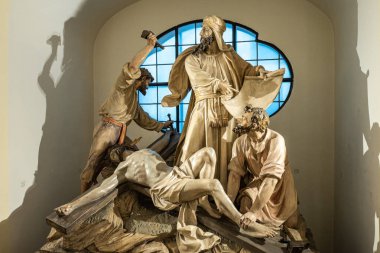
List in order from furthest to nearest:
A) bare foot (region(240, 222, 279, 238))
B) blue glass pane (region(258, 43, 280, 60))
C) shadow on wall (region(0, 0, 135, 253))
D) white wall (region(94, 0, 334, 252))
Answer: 1. blue glass pane (region(258, 43, 280, 60))
2. white wall (region(94, 0, 334, 252))
3. shadow on wall (region(0, 0, 135, 253))
4. bare foot (region(240, 222, 279, 238))

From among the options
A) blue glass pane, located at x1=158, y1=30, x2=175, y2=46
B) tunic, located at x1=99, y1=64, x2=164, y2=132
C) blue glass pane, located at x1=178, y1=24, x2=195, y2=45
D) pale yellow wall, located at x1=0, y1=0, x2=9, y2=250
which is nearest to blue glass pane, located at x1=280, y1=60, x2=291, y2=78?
blue glass pane, located at x1=178, y1=24, x2=195, y2=45

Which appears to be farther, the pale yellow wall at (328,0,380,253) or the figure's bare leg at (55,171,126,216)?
the pale yellow wall at (328,0,380,253)

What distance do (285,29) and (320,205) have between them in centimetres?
244

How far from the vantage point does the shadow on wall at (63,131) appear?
22.9ft

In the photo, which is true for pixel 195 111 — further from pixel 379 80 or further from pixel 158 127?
pixel 379 80

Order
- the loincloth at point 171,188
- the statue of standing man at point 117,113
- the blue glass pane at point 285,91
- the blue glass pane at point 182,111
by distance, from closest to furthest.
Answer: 1. the loincloth at point 171,188
2. the statue of standing man at point 117,113
3. the blue glass pane at point 285,91
4. the blue glass pane at point 182,111

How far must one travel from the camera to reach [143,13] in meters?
8.79

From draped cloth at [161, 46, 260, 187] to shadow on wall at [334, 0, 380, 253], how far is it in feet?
→ 3.93

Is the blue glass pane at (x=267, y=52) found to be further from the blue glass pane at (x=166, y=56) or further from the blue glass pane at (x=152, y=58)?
the blue glass pane at (x=152, y=58)

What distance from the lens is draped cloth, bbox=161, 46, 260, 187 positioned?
6.43m

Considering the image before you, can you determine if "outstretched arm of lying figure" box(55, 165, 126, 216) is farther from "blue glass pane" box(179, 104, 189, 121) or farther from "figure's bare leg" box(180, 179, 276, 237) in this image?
"blue glass pane" box(179, 104, 189, 121)

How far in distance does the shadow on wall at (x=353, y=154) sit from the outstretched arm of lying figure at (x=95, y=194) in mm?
2495

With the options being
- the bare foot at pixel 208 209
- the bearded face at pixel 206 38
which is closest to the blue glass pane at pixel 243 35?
the bearded face at pixel 206 38

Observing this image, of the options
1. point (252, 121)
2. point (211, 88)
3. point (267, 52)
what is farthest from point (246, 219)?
Answer: point (267, 52)
